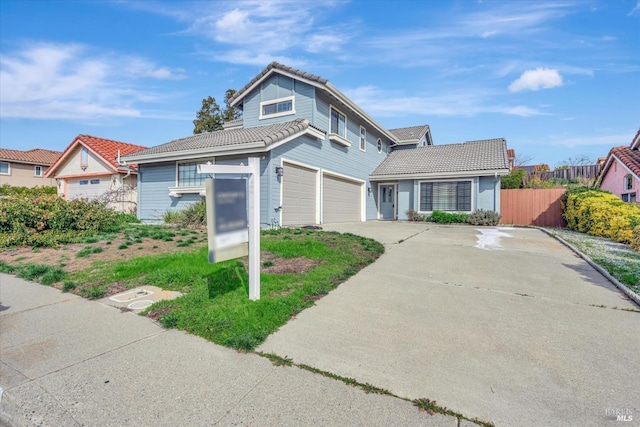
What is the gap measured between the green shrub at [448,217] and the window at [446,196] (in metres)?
0.54

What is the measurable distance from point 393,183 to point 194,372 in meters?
18.5

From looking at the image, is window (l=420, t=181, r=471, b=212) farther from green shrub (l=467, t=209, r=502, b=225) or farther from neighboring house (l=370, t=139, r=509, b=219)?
green shrub (l=467, t=209, r=502, b=225)

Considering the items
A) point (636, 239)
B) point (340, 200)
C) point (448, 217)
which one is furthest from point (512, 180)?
point (636, 239)

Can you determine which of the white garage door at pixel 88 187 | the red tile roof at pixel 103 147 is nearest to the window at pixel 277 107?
the red tile roof at pixel 103 147

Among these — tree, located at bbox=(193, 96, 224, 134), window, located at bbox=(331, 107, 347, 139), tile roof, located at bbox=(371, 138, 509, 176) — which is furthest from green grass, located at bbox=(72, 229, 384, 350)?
tree, located at bbox=(193, 96, 224, 134)

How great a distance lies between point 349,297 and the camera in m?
4.64

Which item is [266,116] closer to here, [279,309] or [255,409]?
[279,309]

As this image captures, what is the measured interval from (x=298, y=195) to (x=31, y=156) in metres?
33.4

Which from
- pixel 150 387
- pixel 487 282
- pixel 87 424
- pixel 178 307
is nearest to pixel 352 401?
pixel 150 387

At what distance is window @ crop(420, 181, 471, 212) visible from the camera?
55.4 ft

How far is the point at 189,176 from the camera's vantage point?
13.6 meters

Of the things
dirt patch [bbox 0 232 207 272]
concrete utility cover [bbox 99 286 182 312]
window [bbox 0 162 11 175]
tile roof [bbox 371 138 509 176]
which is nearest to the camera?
concrete utility cover [bbox 99 286 182 312]

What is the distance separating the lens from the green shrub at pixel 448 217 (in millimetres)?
16359

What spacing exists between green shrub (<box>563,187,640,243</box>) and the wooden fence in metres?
1.03
